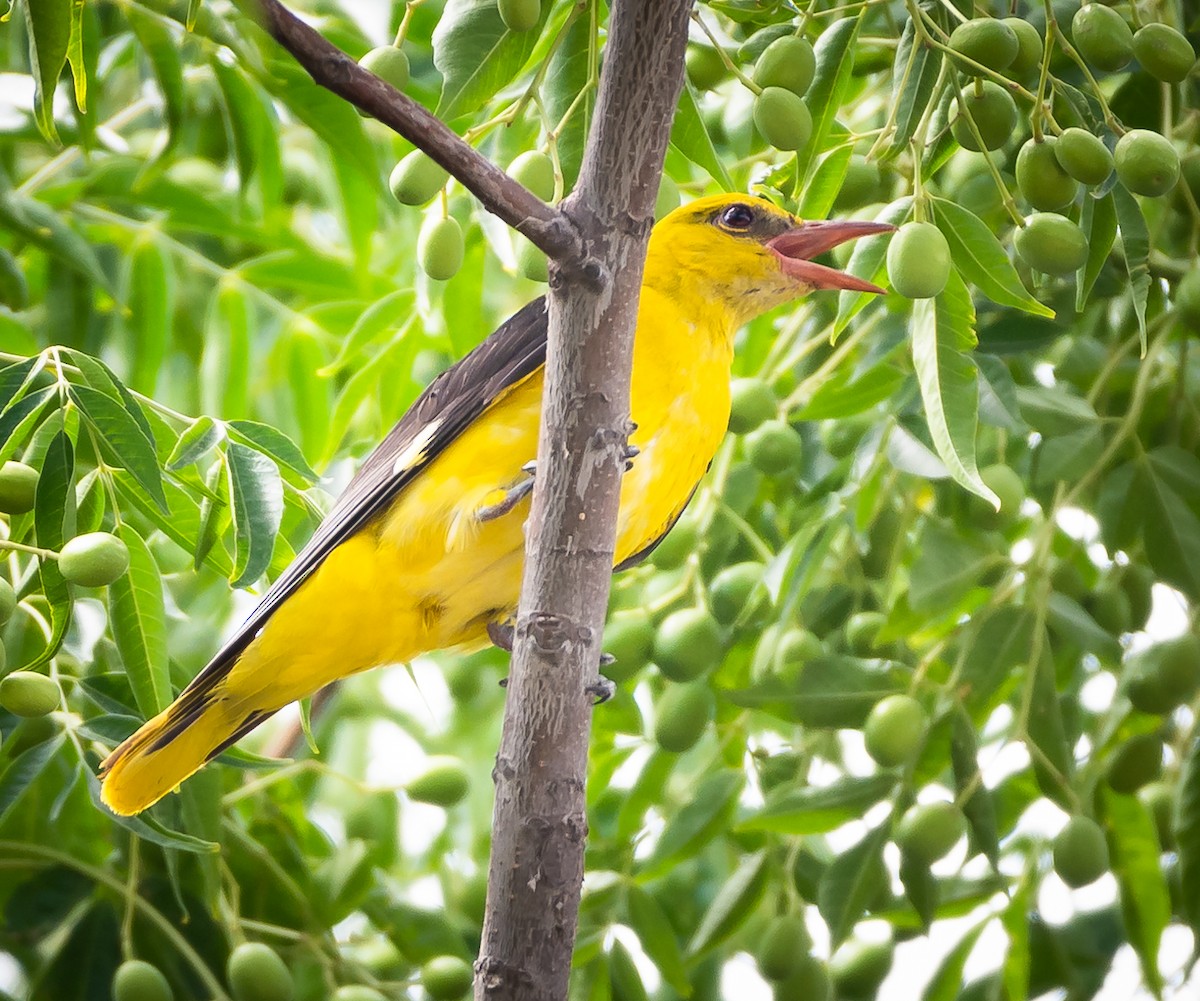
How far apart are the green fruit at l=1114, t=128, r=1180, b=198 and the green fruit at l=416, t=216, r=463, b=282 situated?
1.06 metres

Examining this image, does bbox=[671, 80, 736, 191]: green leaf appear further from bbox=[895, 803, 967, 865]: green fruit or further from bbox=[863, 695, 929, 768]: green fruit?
bbox=[895, 803, 967, 865]: green fruit

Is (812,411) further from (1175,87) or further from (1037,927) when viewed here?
(1037,927)

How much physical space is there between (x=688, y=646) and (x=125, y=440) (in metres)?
1.16

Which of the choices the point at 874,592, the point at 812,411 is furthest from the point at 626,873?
the point at 812,411

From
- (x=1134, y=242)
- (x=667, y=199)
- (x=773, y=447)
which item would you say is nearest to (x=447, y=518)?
(x=773, y=447)

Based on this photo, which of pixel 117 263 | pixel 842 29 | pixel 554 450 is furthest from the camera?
pixel 117 263

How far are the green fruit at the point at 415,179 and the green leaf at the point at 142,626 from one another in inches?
26.8

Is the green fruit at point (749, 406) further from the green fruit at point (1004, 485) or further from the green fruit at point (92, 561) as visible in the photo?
the green fruit at point (92, 561)

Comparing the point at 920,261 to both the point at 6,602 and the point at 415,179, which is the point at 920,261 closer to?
the point at 415,179

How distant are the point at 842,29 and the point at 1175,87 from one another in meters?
0.84

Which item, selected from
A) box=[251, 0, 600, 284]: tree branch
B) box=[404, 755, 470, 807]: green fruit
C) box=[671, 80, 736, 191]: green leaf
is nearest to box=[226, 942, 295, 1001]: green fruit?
box=[404, 755, 470, 807]: green fruit

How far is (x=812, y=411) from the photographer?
9.00 feet

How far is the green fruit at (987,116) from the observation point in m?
2.20

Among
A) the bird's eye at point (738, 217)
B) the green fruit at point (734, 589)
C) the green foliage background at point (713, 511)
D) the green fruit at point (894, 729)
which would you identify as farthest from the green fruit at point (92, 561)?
the bird's eye at point (738, 217)
